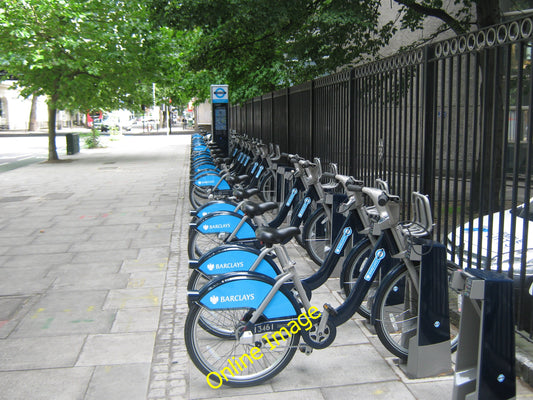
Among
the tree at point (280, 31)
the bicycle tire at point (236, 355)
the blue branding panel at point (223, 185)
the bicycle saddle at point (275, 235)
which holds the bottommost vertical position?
the bicycle tire at point (236, 355)

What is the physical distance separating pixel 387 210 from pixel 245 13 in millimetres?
5067

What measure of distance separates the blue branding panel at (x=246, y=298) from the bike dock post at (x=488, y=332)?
3.29 ft

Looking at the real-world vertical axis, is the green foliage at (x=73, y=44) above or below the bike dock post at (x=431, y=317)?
above

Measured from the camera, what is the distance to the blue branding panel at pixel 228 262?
391 centimetres

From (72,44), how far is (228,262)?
1437cm

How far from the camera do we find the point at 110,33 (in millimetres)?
16766

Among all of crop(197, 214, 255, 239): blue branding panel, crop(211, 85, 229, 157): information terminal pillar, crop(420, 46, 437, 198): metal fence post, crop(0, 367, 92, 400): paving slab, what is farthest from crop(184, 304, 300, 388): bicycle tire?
crop(211, 85, 229, 157): information terminal pillar

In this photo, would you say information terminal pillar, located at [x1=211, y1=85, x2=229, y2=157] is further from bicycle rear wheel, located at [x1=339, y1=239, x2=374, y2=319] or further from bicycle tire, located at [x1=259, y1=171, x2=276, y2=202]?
bicycle rear wheel, located at [x1=339, y1=239, x2=374, y2=319]

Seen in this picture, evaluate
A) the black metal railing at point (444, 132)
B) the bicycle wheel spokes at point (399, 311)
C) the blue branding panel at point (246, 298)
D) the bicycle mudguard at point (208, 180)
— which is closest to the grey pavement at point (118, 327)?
the bicycle wheel spokes at point (399, 311)

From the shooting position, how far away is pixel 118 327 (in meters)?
4.38

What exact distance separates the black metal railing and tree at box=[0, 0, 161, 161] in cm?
871

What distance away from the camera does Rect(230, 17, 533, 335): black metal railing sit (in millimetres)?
3570

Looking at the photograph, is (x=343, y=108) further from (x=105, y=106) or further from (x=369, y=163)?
(x=105, y=106)

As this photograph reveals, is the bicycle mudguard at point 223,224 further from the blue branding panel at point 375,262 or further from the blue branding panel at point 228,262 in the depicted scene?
the blue branding panel at point 375,262
